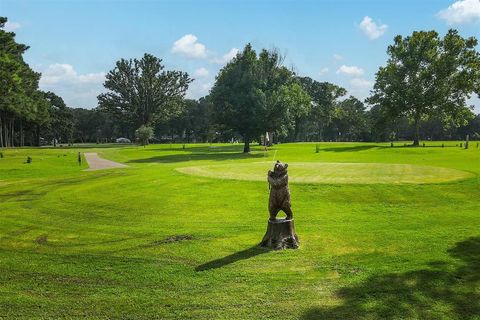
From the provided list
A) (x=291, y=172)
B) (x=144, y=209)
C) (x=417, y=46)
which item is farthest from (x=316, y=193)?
(x=417, y=46)

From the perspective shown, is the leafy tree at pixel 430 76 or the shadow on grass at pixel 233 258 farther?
the leafy tree at pixel 430 76

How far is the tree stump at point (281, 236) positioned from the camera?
14.0 meters

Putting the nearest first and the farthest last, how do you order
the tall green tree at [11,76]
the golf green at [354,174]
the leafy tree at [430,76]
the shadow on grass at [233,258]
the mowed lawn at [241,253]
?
the mowed lawn at [241,253]
the shadow on grass at [233,258]
the golf green at [354,174]
the tall green tree at [11,76]
the leafy tree at [430,76]

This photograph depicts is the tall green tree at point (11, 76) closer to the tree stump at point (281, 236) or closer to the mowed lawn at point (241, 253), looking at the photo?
the mowed lawn at point (241, 253)

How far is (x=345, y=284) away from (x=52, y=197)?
19944mm

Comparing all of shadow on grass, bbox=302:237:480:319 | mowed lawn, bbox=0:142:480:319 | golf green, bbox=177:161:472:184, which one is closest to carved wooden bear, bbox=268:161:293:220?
mowed lawn, bbox=0:142:480:319

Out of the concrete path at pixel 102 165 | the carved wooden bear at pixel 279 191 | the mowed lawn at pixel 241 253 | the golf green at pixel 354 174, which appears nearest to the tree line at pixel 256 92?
the concrete path at pixel 102 165

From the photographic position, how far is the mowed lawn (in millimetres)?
9711

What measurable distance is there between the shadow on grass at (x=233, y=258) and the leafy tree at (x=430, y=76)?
239 ft

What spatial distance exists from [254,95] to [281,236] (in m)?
51.1

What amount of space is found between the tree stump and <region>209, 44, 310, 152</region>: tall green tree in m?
50.0

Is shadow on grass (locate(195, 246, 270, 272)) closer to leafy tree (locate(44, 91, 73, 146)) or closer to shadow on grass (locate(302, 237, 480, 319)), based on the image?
shadow on grass (locate(302, 237, 480, 319))

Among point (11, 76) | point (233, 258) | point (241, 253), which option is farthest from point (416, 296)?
point (11, 76)

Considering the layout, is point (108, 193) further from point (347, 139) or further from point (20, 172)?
point (347, 139)
